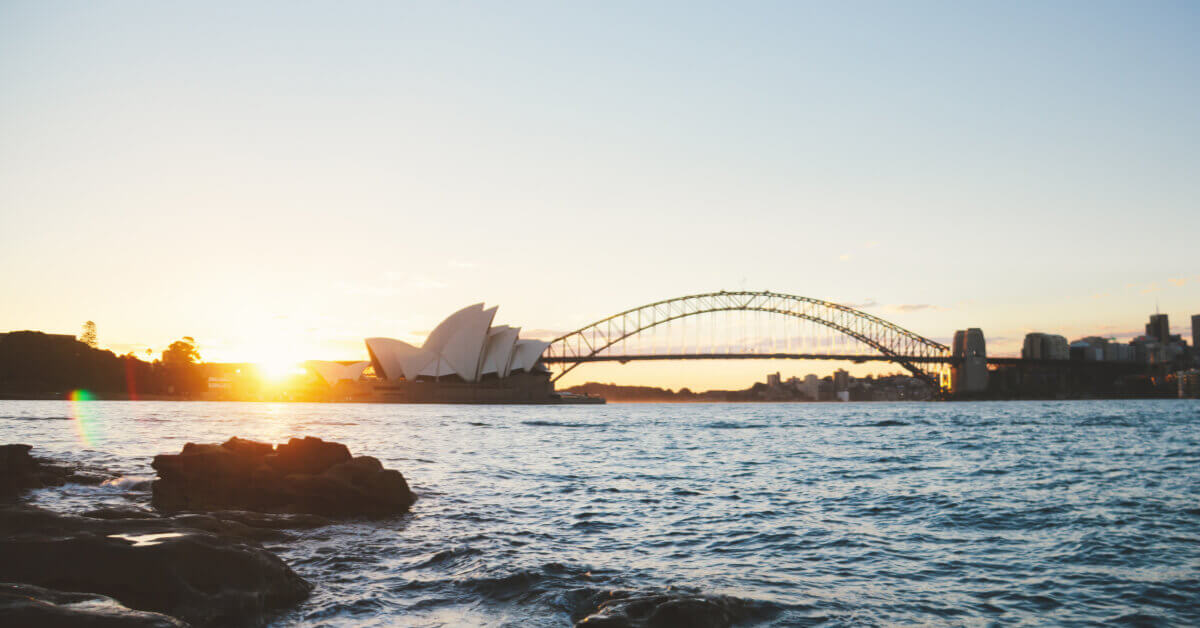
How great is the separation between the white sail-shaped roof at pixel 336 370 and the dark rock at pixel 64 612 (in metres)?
125

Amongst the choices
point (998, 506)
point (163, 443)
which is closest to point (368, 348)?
point (163, 443)

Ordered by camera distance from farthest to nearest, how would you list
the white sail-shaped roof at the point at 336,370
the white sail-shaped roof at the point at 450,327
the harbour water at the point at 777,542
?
the white sail-shaped roof at the point at 336,370, the white sail-shaped roof at the point at 450,327, the harbour water at the point at 777,542

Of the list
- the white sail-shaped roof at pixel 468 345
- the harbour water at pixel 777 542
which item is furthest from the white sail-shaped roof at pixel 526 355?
the harbour water at pixel 777 542

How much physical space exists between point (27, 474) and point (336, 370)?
12024cm

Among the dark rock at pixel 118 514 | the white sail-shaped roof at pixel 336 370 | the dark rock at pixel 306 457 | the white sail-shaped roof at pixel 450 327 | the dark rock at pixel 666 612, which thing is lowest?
the dark rock at pixel 666 612

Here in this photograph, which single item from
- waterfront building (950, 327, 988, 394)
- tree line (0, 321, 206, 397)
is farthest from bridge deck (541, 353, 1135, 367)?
tree line (0, 321, 206, 397)

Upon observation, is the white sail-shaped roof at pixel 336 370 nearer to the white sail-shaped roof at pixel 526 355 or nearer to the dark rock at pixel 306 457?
the white sail-shaped roof at pixel 526 355

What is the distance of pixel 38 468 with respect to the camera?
15.9 m

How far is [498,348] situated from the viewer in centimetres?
10788

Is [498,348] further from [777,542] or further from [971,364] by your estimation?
[777,542]

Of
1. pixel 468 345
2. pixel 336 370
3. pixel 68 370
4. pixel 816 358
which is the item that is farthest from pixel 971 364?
pixel 68 370

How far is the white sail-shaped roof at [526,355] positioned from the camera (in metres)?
115

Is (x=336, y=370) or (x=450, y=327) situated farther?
(x=336, y=370)

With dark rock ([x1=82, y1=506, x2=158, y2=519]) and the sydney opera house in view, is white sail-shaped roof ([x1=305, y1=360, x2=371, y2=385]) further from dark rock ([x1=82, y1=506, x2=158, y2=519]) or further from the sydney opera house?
dark rock ([x1=82, y1=506, x2=158, y2=519])
